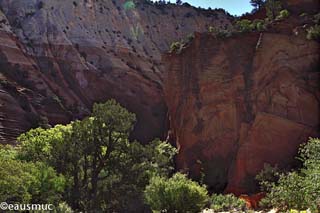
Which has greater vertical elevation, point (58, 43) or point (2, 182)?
Result: point (58, 43)

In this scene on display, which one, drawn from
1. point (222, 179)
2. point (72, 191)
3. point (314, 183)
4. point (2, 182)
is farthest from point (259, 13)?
point (2, 182)

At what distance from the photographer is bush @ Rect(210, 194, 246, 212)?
74.9 ft

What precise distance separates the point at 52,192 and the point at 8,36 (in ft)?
128

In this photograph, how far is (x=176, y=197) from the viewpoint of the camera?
821 inches

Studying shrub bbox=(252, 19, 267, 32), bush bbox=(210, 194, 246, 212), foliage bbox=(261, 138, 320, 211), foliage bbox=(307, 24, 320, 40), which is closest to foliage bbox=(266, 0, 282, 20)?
shrub bbox=(252, 19, 267, 32)

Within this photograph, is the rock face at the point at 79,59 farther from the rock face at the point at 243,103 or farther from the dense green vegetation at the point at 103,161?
the dense green vegetation at the point at 103,161

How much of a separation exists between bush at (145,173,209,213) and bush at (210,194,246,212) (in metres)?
1.92

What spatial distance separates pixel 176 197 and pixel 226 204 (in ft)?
13.4

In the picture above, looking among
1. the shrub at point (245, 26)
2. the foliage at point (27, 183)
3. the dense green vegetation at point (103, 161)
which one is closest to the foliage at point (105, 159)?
the dense green vegetation at point (103, 161)

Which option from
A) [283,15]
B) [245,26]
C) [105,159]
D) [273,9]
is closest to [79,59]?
[245,26]

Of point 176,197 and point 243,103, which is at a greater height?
point 243,103

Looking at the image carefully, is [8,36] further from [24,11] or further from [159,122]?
[159,122]

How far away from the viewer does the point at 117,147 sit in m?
25.1

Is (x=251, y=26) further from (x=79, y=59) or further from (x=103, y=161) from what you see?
(x=79, y=59)
